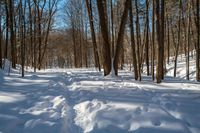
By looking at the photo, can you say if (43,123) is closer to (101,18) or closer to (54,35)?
(101,18)

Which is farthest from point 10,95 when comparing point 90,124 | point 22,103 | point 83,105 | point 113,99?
point 90,124

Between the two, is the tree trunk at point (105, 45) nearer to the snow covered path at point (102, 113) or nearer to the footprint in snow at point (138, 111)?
the snow covered path at point (102, 113)

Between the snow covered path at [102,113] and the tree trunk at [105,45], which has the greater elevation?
the tree trunk at [105,45]

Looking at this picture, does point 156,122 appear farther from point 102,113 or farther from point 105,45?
point 105,45

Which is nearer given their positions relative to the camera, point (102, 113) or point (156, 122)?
point (156, 122)

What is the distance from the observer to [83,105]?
629 cm

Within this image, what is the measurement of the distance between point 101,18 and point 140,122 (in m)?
8.76

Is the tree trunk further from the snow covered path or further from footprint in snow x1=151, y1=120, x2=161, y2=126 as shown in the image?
footprint in snow x1=151, y1=120, x2=161, y2=126

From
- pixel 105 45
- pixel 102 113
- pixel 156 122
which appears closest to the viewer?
pixel 156 122

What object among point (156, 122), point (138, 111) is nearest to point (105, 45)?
point (138, 111)

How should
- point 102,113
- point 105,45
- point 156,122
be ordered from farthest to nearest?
point 105,45 < point 102,113 < point 156,122

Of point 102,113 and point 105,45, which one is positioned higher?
point 105,45

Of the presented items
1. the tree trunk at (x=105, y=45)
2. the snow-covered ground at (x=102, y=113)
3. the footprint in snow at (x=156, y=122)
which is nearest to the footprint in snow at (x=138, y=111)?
the snow-covered ground at (x=102, y=113)

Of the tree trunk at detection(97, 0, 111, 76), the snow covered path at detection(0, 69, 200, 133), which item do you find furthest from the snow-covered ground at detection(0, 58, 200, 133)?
the tree trunk at detection(97, 0, 111, 76)
